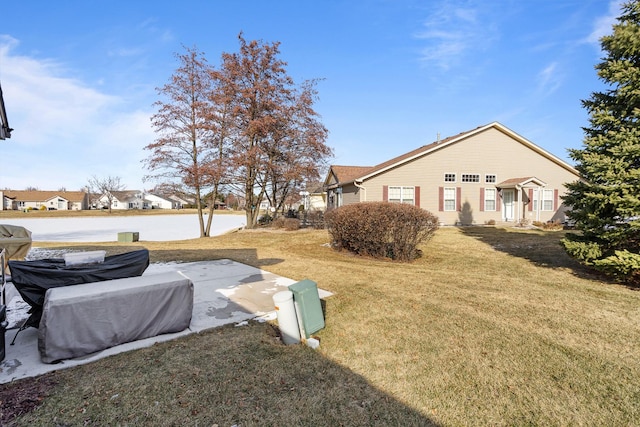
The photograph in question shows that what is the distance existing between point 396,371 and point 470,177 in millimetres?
17927

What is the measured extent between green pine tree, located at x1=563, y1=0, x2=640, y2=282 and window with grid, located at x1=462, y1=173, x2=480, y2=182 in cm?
1193

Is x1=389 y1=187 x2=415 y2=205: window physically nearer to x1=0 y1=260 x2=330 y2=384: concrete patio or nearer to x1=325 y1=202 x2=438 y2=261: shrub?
x1=325 y1=202 x2=438 y2=261: shrub

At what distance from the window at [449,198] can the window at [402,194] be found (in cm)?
206

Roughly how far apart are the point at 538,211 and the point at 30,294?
2166 centimetres

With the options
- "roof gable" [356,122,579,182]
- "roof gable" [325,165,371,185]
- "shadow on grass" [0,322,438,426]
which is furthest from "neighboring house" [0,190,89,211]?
"shadow on grass" [0,322,438,426]

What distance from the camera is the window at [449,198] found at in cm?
1836

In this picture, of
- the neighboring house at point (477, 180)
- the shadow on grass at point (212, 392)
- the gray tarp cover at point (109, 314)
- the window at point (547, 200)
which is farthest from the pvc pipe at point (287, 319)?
the window at point (547, 200)

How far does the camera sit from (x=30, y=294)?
11.4 feet

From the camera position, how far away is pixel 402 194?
18.0 m

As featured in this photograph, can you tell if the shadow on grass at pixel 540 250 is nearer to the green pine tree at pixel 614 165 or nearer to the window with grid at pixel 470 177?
the green pine tree at pixel 614 165

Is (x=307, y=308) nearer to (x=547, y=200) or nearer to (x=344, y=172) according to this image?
(x=344, y=172)

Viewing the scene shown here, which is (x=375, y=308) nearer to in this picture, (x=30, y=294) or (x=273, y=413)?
(x=273, y=413)

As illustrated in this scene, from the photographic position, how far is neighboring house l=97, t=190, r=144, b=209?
244 feet

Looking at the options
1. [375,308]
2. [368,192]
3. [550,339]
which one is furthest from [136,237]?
[550,339]
